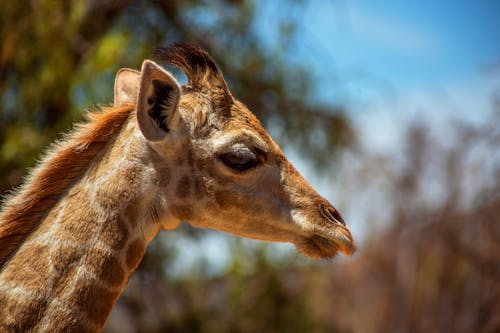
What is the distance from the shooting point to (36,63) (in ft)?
25.5

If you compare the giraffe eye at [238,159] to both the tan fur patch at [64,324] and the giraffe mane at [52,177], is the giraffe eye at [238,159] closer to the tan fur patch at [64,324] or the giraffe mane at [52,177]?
the giraffe mane at [52,177]

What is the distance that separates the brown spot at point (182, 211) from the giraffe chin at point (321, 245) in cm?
70

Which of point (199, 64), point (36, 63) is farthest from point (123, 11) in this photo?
point (199, 64)

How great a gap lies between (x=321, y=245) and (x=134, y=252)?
1.16 metres

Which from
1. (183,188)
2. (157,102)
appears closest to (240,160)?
(183,188)

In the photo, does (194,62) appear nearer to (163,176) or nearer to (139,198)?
(163,176)

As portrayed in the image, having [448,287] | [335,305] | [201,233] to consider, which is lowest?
[335,305]

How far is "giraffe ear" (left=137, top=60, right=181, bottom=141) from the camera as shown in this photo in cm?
351

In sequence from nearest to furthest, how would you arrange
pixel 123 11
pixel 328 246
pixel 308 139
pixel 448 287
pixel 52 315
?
pixel 52 315
pixel 328 246
pixel 123 11
pixel 308 139
pixel 448 287

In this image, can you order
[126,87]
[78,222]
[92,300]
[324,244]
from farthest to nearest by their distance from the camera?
[126,87] < [324,244] < [78,222] < [92,300]

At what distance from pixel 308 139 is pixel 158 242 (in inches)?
131

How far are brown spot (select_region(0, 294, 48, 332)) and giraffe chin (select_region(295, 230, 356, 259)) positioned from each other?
1564mm

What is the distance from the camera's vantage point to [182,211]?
3771 mm

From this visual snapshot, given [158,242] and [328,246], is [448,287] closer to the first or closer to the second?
[158,242]
